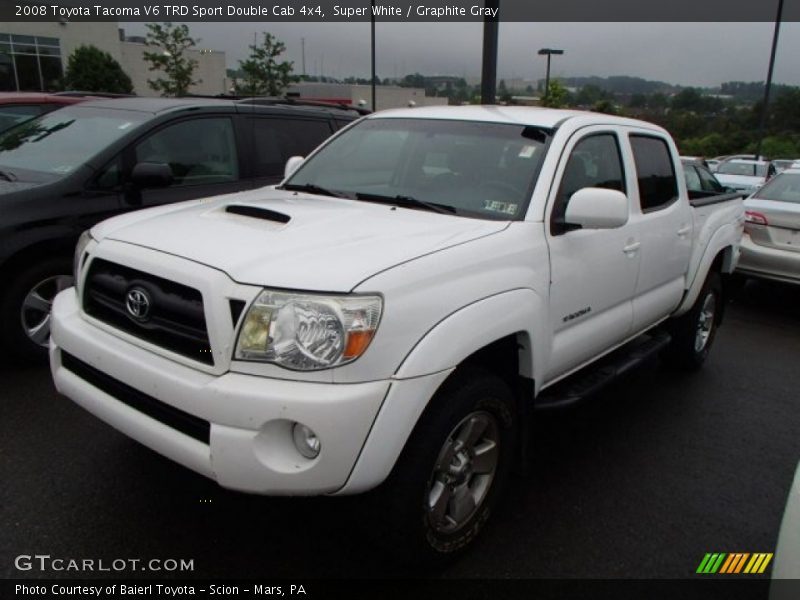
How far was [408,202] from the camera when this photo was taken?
3250 millimetres

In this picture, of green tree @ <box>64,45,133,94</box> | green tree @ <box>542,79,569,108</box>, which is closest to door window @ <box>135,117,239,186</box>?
green tree @ <box>542,79,569,108</box>

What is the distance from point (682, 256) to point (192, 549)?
3499 mm

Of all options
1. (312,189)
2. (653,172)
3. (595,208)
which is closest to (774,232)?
(653,172)

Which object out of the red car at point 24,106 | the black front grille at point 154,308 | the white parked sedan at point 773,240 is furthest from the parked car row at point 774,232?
the red car at point 24,106

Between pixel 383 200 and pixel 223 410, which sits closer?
pixel 223 410

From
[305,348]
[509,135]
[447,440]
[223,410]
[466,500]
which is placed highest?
[509,135]

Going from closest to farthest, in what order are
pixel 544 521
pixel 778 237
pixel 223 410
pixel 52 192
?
1. pixel 223 410
2. pixel 544 521
3. pixel 52 192
4. pixel 778 237

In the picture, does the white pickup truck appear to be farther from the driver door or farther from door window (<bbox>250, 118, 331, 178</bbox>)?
door window (<bbox>250, 118, 331, 178</bbox>)

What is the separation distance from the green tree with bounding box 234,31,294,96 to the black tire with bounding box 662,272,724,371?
21.2 m

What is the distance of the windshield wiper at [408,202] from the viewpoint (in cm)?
314

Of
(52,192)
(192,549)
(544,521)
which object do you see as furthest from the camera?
(52,192)

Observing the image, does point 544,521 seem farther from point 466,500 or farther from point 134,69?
point 134,69

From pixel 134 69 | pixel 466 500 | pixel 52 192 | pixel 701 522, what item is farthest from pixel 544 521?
pixel 134 69

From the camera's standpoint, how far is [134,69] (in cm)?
4950
